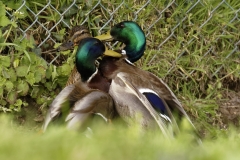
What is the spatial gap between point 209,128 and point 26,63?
4.78ft

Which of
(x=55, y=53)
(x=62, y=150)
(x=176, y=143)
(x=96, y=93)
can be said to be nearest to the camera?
(x=62, y=150)

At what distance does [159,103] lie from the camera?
426cm

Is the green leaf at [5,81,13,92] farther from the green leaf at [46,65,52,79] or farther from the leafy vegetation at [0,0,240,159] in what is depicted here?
the green leaf at [46,65,52,79]

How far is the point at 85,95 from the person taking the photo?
4227mm

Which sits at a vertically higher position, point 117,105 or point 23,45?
point 23,45

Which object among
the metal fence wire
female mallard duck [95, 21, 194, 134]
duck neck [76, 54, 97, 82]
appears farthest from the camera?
the metal fence wire

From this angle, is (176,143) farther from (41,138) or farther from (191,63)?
(191,63)

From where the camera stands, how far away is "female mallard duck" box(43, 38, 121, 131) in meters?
4.00

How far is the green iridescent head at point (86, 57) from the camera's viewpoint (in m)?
4.52

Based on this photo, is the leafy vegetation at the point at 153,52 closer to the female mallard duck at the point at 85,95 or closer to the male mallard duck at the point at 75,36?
the male mallard duck at the point at 75,36

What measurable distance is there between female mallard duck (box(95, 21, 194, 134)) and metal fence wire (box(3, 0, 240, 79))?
18.2 inches

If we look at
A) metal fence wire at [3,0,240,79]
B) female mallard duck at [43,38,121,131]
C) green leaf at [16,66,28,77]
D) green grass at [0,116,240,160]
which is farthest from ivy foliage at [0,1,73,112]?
green grass at [0,116,240,160]

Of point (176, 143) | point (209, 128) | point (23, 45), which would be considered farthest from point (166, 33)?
point (176, 143)

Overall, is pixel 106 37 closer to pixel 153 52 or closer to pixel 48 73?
pixel 48 73
